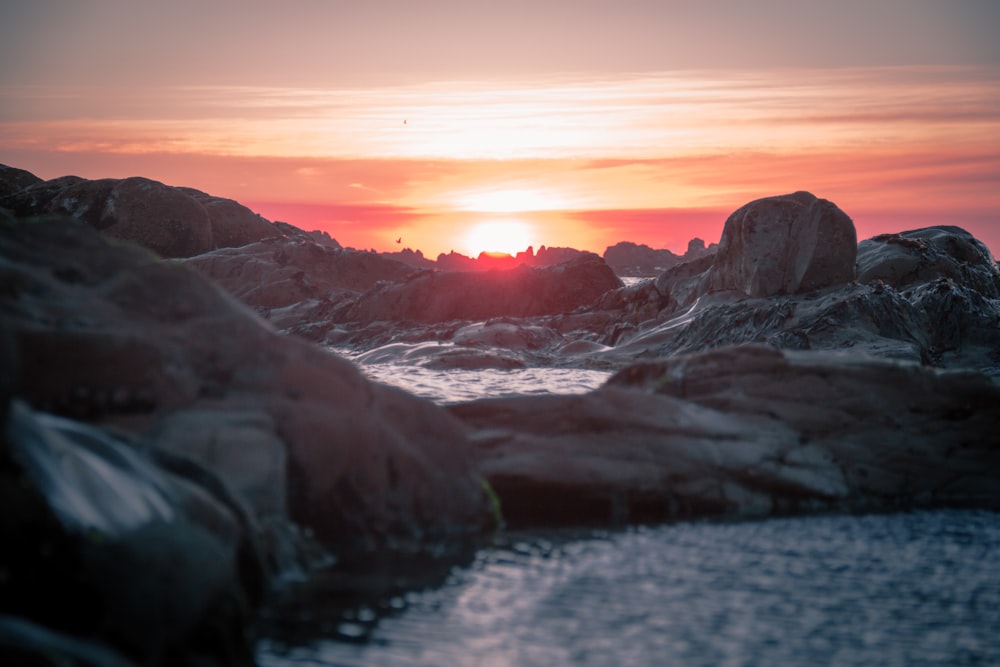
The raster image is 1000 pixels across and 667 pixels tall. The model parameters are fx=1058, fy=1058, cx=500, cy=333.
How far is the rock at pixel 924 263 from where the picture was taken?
2194 centimetres

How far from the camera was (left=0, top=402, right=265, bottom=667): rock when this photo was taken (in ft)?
13.4

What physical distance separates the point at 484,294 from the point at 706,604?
21463 millimetres

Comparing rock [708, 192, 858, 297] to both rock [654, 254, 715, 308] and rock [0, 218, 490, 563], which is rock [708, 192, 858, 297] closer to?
rock [654, 254, 715, 308]

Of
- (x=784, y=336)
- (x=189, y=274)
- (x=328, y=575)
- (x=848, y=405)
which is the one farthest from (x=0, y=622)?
(x=784, y=336)

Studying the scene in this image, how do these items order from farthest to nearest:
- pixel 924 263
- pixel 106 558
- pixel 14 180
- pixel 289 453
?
pixel 14 180, pixel 924 263, pixel 289 453, pixel 106 558

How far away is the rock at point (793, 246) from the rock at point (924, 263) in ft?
7.70

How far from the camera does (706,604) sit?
5848mm

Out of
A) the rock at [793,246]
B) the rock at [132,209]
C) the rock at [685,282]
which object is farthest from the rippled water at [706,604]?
the rock at [132,209]

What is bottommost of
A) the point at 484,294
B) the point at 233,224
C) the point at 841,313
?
the point at 841,313

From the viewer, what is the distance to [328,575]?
6.12 metres

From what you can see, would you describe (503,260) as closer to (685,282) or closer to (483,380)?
(685,282)

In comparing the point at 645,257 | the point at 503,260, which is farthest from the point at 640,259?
the point at 503,260

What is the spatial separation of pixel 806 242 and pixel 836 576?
12959 millimetres

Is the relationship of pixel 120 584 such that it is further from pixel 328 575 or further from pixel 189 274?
pixel 189 274
